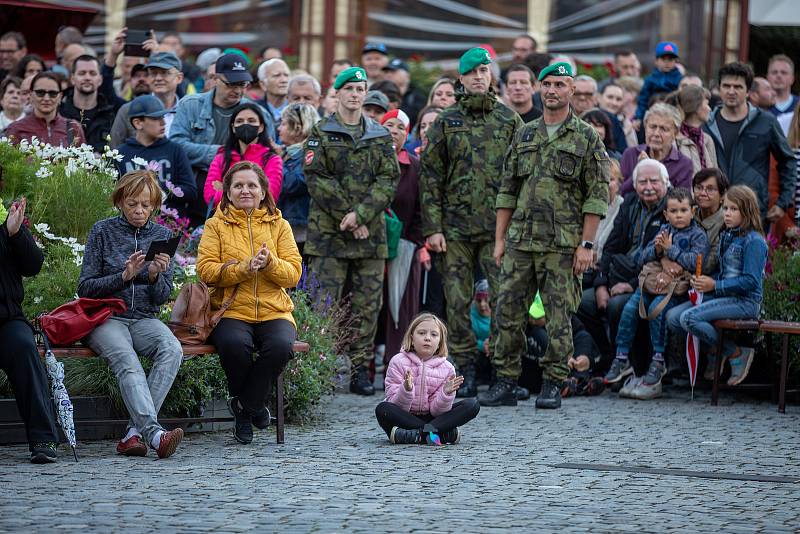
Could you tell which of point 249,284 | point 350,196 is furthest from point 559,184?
point 249,284

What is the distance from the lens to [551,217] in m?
11.2

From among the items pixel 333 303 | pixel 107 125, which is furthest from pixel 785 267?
pixel 107 125

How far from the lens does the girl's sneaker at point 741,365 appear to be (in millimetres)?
12023

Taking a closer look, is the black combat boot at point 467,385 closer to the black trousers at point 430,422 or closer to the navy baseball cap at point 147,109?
the black trousers at point 430,422

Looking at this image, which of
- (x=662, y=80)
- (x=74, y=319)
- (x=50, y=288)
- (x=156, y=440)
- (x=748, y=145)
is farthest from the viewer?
(x=662, y=80)

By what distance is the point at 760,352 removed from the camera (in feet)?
40.4

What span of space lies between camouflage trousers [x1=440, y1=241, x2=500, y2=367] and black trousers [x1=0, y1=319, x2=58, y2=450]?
161 inches

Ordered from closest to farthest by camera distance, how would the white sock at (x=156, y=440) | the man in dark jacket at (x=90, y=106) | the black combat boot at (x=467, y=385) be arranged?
the white sock at (x=156, y=440) < the black combat boot at (x=467, y=385) < the man in dark jacket at (x=90, y=106)

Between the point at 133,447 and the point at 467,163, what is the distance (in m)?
4.11

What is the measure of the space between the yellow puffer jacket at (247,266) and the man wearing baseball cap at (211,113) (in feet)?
10.5

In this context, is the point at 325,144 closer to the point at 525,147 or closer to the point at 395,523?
the point at 525,147

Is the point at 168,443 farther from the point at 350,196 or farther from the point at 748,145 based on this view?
the point at 748,145

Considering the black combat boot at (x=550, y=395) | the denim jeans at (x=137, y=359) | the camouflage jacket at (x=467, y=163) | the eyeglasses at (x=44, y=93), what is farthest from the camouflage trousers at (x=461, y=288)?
the eyeglasses at (x=44, y=93)

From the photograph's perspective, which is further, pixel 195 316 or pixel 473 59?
pixel 473 59
